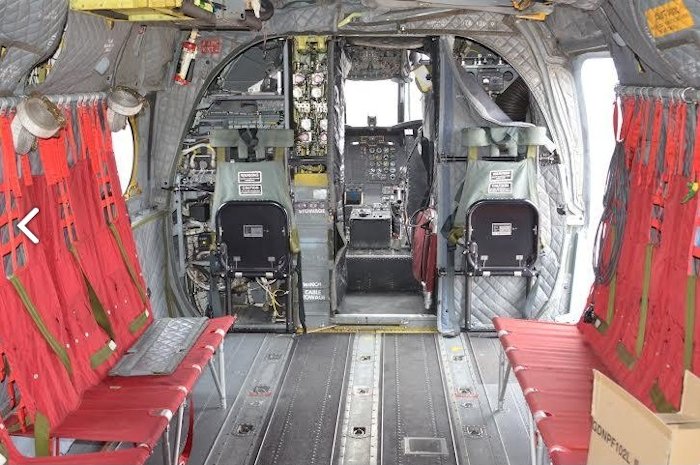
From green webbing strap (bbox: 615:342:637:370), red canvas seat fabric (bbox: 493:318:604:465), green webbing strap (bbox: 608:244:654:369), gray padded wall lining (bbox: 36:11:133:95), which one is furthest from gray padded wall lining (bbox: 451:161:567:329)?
gray padded wall lining (bbox: 36:11:133:95)

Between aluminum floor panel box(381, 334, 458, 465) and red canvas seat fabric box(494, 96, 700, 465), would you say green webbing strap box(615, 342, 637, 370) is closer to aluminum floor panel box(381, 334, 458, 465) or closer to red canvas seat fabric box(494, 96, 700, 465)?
red canvas seat fabric box(494, 96, 700, 465)

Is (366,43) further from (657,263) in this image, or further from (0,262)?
(0,262)

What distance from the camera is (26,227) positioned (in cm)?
402

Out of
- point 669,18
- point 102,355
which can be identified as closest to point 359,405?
point 102,355

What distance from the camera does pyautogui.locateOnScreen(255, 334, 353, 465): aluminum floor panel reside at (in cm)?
487

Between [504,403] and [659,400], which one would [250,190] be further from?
[659,400]

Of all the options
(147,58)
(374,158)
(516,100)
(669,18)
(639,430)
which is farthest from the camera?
(374,158)

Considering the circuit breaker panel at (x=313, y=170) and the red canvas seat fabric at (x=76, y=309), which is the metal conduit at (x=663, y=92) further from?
the red canvas seat fabric at (x=76, y=309)

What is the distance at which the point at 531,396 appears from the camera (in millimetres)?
4180

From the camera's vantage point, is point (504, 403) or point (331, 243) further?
point (331, 243)

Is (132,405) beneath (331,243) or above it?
beneath

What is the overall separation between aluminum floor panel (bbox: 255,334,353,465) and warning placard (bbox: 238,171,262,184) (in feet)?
5.11

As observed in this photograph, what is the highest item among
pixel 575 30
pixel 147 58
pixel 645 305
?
pixel 575 30

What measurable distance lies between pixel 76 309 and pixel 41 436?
37.1 inches
